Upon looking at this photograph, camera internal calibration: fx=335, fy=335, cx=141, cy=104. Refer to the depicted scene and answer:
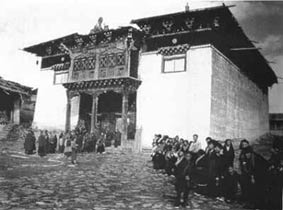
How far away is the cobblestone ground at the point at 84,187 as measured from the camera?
118 inches

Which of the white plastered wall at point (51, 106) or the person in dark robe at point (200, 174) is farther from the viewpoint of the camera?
the white plastered wall at point (51, 106)

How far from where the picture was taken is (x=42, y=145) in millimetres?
5133

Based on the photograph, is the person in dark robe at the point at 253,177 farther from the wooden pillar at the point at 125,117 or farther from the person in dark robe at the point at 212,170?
the wooden pillar at the point at 125,117

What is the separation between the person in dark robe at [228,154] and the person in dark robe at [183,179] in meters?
0.38

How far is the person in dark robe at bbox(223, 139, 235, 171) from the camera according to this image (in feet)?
11.2

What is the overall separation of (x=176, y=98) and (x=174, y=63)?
712 mm

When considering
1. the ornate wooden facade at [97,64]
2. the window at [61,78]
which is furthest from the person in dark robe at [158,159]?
the window at [61,78]

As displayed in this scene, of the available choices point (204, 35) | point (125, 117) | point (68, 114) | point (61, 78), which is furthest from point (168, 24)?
point (68, 114)

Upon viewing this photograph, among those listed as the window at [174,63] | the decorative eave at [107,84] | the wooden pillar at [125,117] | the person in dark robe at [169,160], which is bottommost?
the person in dark robe at [169,160]

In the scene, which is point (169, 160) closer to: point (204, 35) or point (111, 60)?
point (204, 35)

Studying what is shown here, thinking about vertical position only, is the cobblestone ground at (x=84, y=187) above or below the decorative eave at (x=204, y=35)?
below

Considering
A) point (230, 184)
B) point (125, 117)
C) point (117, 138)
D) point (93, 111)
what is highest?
point (93, 111)

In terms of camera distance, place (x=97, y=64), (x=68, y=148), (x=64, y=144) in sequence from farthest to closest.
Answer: (x=97, y=64) < (x=64, y=144) < (x=68, y=148)

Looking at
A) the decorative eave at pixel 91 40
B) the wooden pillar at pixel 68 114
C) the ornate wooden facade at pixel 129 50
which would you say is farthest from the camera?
the wooden pillar at pixel 68 114
